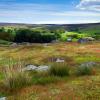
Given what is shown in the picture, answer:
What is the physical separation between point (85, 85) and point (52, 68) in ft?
14.4

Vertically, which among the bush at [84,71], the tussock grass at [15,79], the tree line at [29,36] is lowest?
the tree line at [29,36]

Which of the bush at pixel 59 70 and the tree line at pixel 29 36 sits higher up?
the bush at pixel 59 70

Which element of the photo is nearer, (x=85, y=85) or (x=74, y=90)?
(x=74, y=90)

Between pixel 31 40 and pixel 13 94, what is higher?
pixel 13 94

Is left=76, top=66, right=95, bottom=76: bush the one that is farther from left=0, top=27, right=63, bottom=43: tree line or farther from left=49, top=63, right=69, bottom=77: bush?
left=0, top=27, right=63, bottom=43: tree line

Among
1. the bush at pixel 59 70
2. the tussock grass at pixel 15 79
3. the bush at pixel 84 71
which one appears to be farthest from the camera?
the bush at pixel 84 71

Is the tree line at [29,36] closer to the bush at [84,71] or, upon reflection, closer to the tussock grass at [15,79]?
the bush at [84,71]

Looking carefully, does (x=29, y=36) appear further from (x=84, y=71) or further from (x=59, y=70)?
(x=59, y=70)

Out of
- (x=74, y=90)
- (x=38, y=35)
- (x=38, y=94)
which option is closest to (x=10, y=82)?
(x=38, y=94)

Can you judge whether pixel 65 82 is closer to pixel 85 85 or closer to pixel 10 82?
pixel 85 85

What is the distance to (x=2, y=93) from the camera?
Answer: 48.5 feet

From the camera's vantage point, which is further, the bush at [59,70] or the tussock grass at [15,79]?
the bush at [59,70]

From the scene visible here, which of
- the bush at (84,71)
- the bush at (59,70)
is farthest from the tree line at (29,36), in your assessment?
the bush at (59,70)

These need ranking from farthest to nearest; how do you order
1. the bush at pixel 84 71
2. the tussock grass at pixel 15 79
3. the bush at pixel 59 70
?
1. the bush at pixel 84 71
2. the bush at pixel 59 70
3. the tussock grass at pixel 15 79
